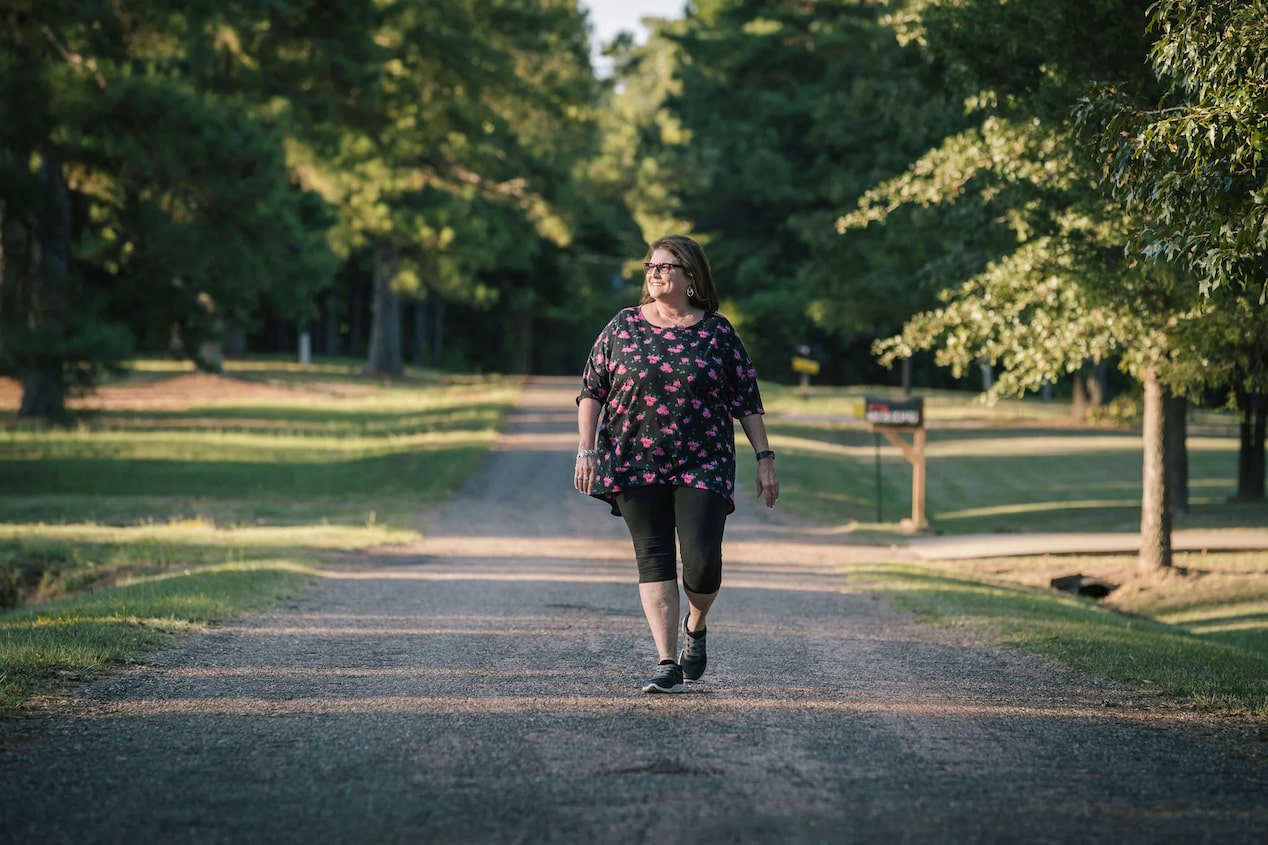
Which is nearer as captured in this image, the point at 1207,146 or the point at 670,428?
the point at 670,428

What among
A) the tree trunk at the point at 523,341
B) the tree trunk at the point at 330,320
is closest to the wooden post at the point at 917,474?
the tree trunk at the point at 330,320

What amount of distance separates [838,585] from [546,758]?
8.15 meters

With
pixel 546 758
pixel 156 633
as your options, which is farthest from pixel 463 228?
pixel 546 758

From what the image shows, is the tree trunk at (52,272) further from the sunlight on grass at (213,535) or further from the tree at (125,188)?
the sunlight on grass at (213,535)

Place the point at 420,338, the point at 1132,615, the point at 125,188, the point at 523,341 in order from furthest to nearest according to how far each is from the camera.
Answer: the point at 523,341 → the point at 420,338 → the point at 125,188 → the point at 1132,615

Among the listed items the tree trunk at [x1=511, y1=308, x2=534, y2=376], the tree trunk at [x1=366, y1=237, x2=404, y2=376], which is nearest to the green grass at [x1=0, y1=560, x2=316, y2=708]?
the tree trunk at [x1=366, y1=237, x2=404, y2=376]

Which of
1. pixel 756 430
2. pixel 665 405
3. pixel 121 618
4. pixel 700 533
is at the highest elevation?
pixel 665 405

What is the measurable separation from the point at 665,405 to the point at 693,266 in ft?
2.13

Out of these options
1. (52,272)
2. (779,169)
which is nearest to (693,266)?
(52,272)

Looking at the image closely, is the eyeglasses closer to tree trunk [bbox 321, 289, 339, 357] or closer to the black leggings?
the black leggings

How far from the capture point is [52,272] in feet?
86.9

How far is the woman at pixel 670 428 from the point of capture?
6.89m

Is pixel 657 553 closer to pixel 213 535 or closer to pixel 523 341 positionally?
pixel 213 535

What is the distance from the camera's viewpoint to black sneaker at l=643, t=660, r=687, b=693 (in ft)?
23.1
